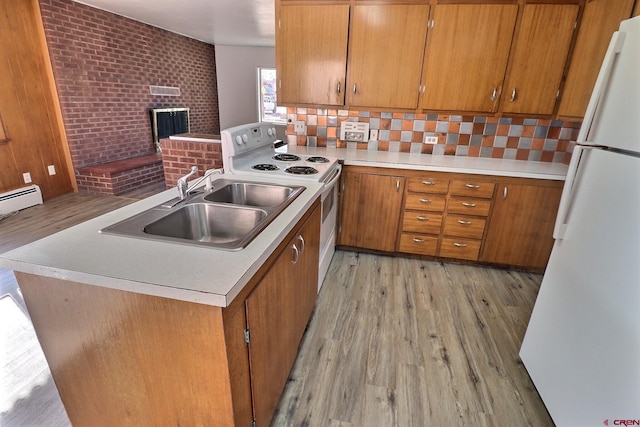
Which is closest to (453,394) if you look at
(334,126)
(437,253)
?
(437,253)

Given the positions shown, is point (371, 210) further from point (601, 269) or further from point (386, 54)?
point (601, 269)

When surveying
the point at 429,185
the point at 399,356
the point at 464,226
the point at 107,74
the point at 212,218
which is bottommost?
the point at 399,356

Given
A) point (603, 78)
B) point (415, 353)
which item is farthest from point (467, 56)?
point (415, 353)

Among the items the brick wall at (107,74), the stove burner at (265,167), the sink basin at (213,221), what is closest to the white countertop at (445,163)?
the stove burner at (265,167)

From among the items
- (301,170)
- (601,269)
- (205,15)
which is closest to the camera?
(601,269)

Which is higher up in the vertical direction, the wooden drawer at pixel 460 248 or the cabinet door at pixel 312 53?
the cabinet door at pixel 312 53

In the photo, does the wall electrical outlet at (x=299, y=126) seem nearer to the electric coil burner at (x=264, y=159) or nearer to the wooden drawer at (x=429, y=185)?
the electric coil burner at (x=264, y=159)

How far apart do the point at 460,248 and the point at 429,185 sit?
24.7 inches

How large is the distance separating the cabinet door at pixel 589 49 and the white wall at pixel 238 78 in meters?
5.88

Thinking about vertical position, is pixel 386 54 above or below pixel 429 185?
above

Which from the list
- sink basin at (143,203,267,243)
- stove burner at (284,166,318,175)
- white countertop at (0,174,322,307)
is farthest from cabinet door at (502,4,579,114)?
white countertop at (0,174,322,307)

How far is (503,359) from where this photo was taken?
186 cm

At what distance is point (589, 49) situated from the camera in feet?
7.52

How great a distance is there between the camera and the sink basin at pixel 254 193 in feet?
5.66
